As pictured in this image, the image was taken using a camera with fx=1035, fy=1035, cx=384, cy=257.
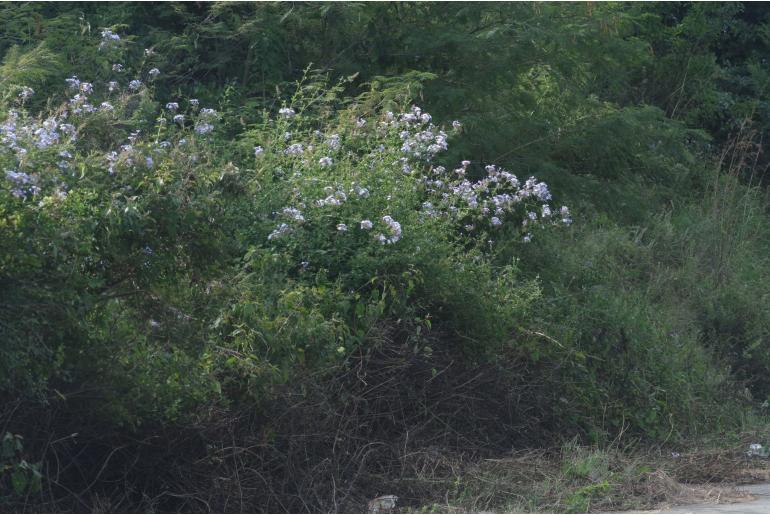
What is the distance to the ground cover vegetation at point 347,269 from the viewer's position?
18.9 ft

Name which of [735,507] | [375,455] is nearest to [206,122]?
[375,455]

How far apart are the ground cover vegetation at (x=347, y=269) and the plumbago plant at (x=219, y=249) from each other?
0.02 m

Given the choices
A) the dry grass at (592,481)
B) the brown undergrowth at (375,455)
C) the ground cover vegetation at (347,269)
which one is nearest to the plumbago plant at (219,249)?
the ground cover vegetation at (347,269)

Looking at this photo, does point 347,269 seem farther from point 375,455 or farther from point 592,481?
point 592,481

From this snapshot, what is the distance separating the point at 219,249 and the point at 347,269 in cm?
194

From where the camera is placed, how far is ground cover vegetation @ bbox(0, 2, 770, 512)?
575 cm

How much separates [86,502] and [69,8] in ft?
22.2

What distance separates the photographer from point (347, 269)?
7.79 metres

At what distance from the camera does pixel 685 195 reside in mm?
16672

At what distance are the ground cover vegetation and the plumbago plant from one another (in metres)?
0.02

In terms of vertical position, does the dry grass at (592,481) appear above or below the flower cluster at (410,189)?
below

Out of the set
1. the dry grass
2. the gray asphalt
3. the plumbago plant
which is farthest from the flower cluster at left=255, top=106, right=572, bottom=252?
the gray asphalt

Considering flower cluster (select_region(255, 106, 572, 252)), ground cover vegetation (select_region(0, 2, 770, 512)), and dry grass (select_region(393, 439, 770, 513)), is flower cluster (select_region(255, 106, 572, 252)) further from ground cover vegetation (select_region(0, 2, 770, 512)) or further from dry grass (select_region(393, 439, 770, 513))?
dry grass (select_region(393, 439, 770, 513))

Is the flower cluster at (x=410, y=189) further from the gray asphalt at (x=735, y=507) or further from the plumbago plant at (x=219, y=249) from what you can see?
the gray asphalt at (x=735, y=507)
